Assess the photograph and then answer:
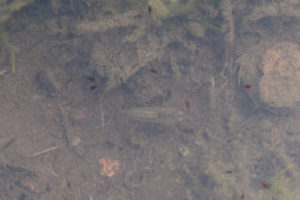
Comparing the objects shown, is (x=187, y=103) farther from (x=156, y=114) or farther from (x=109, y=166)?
(x=109, y=166)

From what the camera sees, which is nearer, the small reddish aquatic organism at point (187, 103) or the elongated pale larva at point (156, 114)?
the elongated pale larva at point (156, 114)

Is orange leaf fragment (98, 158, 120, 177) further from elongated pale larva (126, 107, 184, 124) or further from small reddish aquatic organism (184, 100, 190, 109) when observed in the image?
small reddish aquatic organism (184, 100, 190, 109)

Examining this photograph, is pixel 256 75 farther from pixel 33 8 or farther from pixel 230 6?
pixel 33 8

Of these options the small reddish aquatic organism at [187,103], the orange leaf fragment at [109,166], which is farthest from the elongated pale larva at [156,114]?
the orange leaf fragment at [109,166]

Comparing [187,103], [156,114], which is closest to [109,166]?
[156,114]

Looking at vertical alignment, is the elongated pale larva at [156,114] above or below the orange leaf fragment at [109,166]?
above

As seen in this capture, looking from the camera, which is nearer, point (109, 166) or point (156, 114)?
point (156, 114)

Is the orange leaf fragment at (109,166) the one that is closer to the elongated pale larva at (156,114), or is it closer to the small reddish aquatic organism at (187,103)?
the elongated pale larva at (156,114)

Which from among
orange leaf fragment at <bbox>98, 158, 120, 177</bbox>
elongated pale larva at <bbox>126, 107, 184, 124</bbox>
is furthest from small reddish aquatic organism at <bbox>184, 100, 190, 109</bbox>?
orange leaf fragment at <bbox>98, 158, 120, 177</bbox>

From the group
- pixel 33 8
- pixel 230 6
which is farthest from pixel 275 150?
pixel 33 8
